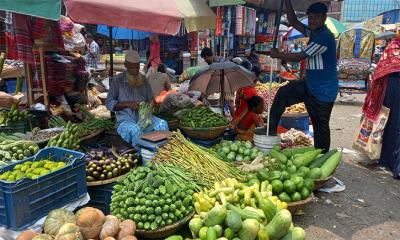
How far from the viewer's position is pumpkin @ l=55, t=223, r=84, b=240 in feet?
7.57

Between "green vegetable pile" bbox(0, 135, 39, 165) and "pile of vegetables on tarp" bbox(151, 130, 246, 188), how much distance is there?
1.37 m

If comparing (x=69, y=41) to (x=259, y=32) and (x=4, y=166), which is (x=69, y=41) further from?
(x=259, y=32)

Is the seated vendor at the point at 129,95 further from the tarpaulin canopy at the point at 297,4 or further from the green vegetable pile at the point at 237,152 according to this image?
the tarpaulin canopy at the point at 297,4

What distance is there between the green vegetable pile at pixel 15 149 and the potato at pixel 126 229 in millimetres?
1550

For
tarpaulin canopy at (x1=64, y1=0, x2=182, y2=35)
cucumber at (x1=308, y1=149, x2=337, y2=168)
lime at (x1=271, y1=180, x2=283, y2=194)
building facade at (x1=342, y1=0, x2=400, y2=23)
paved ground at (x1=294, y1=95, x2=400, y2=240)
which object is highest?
building facade at (x1=342, y1=0, x2=400, y2=23)

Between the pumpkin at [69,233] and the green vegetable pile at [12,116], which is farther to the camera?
the green vegetable pile at [12,116]

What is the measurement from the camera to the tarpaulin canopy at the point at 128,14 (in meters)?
3.26

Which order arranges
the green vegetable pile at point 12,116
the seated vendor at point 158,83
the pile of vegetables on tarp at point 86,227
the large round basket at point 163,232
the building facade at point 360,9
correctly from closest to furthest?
the pile of vegetables on tarp at point 86,227
the large round basket at point 163,232
the green vegetable pile at point 12,116
the seated vendor at point 158,83
the building facade at point 360,9

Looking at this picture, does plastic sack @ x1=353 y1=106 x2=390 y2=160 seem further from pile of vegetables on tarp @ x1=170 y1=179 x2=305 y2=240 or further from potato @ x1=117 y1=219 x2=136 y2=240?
potato @ x1=117 y1=219 x2=136 y2=240

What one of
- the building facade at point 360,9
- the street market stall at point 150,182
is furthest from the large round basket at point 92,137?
the building facade at point 360,9

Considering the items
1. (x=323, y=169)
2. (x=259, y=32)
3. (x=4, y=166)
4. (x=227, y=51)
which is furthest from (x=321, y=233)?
(x=259, y=32)

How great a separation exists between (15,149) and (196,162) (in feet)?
6.46

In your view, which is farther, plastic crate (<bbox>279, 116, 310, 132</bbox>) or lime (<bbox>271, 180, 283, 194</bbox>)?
plastic crate (<bbox>279, 116, 310, 132</bbox>)

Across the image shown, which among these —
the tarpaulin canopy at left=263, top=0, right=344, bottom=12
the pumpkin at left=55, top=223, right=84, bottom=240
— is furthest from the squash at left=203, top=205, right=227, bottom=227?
the tarpaulin canopy at left=263, top=0, right=344, bottom=12
